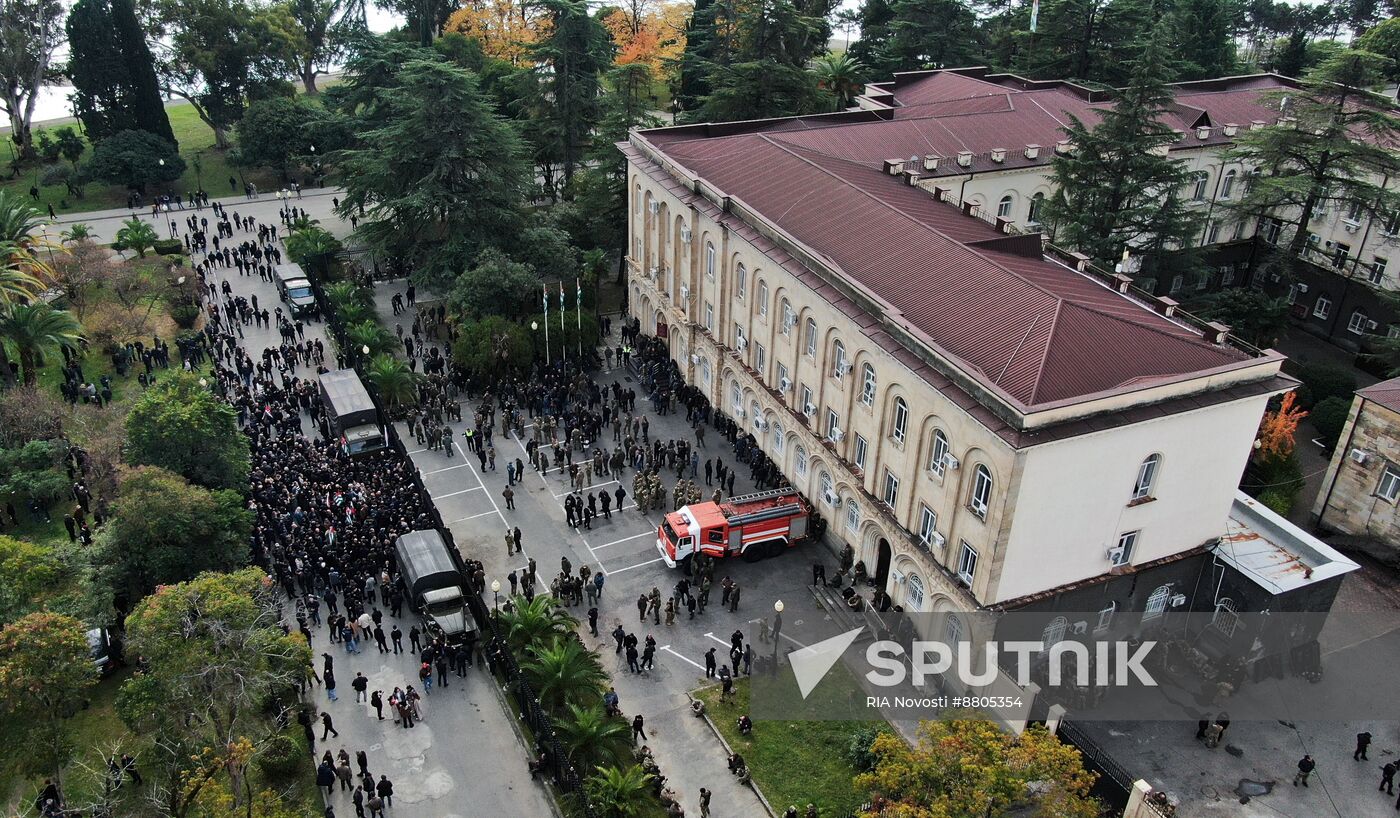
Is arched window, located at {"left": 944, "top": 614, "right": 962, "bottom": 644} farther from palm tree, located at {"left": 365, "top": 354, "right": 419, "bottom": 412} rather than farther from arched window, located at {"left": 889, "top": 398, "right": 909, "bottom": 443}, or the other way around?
palm tree, located at {"left": 365, "top": 354, "right": 419, "bottom": 412}

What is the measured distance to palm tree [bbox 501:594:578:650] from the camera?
34.1 meters

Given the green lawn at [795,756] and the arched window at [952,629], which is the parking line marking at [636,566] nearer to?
the green lawn at [795,756]

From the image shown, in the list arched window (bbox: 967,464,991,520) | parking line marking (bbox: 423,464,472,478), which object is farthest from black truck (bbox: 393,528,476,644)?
arched window (bbox: 967,464,991,520)

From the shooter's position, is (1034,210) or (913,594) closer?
(913,594)

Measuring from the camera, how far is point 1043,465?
98.1 ft

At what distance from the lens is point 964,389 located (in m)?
31.7

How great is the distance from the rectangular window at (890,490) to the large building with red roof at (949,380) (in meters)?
0.14

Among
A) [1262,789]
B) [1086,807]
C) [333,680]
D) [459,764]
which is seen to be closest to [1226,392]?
[1262,789]

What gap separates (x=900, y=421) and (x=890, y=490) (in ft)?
9.03

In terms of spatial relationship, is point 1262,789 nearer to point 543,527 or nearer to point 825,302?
point 825,302

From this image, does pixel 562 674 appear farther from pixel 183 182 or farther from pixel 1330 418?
pixel 183 182

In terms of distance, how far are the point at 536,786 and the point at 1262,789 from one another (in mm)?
21397

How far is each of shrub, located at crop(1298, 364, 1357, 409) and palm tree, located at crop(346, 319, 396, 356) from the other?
45.1 metres

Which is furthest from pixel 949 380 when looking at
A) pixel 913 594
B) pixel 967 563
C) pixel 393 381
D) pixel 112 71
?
pixel 112 71
